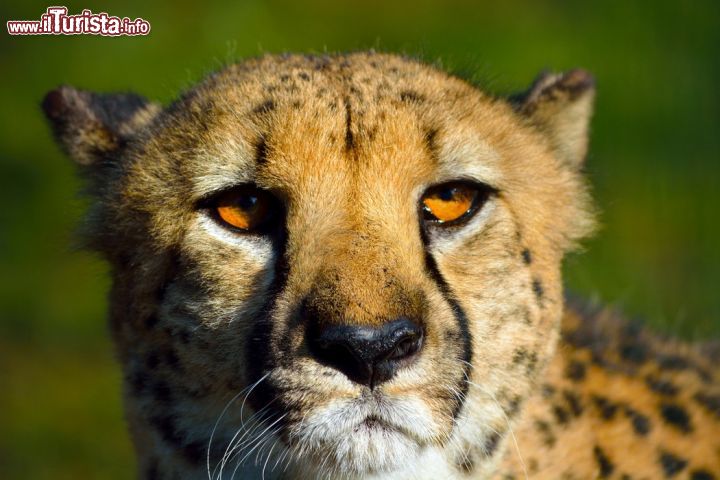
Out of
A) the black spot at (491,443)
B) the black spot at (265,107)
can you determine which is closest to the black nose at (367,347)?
the black spot at (491,443)

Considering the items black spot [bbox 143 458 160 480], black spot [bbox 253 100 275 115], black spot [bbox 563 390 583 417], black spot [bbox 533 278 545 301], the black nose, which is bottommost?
black spot [bbox 143 458 160 480]

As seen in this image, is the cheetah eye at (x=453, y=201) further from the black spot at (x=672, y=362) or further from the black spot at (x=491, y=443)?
the black spot at (x=672, y=362)

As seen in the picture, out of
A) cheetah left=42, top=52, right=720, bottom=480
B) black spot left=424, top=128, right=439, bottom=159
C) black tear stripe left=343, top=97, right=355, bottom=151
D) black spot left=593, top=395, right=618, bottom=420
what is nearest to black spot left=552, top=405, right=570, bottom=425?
cheetah left=42, top=52, right=720, bottom=480

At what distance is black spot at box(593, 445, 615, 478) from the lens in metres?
3.00

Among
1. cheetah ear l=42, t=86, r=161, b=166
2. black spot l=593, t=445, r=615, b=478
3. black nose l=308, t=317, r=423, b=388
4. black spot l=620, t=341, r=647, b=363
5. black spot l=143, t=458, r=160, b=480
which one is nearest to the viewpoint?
black nose l=308, t=317, r=423, b=388

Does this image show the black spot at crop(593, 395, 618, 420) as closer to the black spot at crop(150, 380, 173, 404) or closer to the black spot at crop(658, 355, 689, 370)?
the black spot at crop(658, 355, 689, 370)

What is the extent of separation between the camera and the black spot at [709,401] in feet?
10.8

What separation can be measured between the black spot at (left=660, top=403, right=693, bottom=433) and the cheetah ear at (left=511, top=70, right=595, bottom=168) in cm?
68

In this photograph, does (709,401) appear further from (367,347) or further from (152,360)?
(152,360)

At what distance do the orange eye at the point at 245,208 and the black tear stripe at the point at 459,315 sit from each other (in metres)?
0.35

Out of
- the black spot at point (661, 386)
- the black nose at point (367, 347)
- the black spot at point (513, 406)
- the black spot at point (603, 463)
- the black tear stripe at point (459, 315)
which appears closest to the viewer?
the black nose at point (367, 347)

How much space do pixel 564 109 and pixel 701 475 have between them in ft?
3.32

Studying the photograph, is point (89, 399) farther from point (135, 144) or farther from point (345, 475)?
point (345, 475)

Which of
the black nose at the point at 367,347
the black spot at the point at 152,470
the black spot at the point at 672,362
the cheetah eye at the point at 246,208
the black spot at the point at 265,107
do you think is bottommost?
the black spot at the point at 152,470
